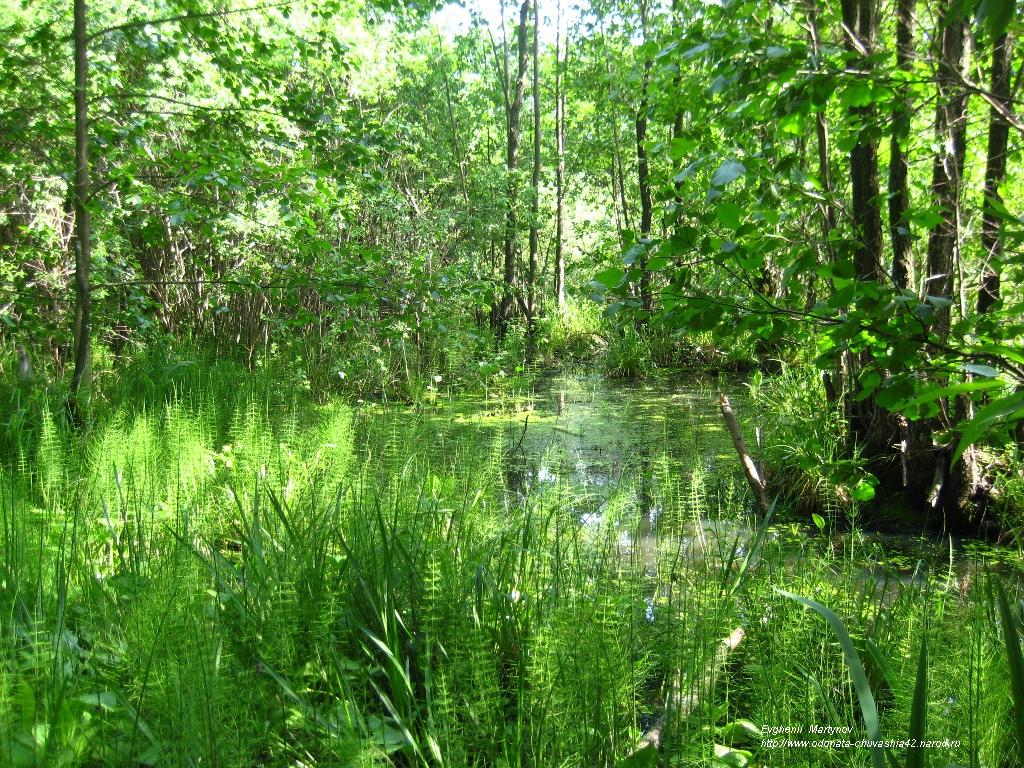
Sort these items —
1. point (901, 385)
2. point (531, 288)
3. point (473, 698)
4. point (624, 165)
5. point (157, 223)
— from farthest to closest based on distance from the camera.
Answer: point (624, 165), point (531, 288), point (157, 223), point (473, 698), point (901, 385)

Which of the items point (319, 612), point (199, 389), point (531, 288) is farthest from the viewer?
point (531, 288)

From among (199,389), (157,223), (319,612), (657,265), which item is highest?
(157,223)

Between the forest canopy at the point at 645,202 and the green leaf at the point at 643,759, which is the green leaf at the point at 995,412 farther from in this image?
the green leaf at the point at 643,759

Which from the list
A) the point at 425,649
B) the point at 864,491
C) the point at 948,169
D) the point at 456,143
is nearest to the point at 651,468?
the point at 864,491

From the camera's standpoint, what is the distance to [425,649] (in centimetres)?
185

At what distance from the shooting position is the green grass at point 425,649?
1454 mm

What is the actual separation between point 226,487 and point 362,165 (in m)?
1.83

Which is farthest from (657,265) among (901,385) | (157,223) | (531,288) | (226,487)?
(531,288)

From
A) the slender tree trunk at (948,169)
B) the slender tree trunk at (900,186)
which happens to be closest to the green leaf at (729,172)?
the slender tree trunk at (948,169)

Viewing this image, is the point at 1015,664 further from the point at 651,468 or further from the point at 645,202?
the point at 645,202

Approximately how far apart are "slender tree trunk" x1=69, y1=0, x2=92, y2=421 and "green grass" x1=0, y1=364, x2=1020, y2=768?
1201mm

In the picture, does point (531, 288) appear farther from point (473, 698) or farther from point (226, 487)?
point (473, 698)

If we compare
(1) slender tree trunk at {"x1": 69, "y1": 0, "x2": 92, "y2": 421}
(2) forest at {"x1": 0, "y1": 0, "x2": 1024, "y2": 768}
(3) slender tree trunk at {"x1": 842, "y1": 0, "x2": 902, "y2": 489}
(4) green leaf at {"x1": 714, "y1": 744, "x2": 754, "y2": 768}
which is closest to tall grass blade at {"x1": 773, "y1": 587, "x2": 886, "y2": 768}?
(2) forest at {"x1": 0, "y1": 0, "x2": 1024, "y2": 768}

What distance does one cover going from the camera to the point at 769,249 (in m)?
1.78
